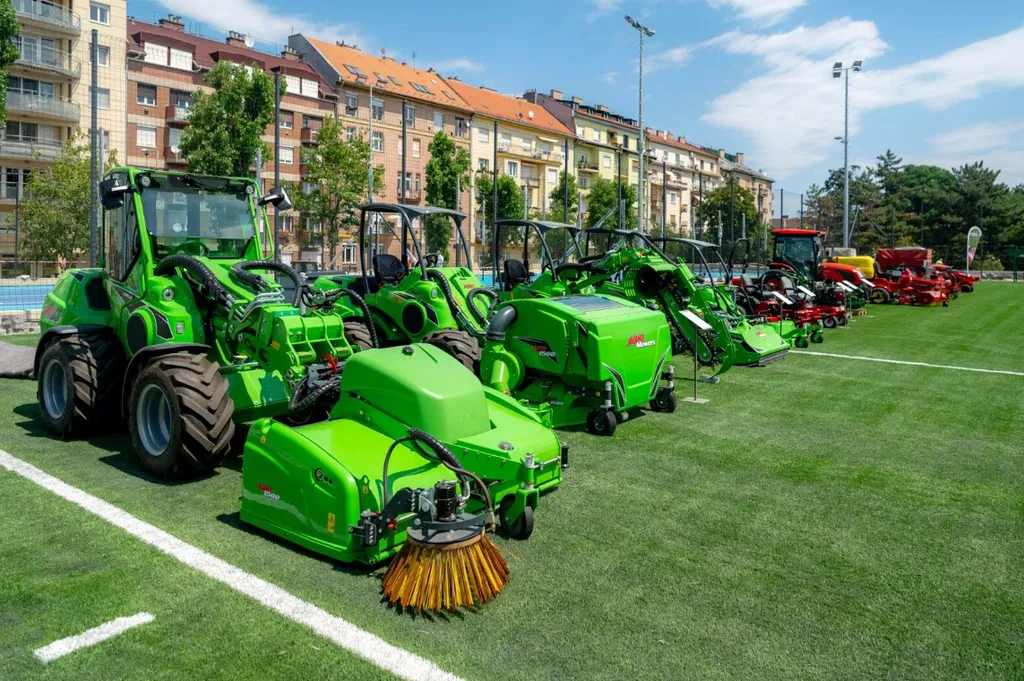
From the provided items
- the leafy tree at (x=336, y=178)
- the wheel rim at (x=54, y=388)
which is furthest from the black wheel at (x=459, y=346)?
the leafy tree at (x=336, y=178)

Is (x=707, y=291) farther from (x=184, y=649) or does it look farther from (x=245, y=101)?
(x=245, y=101)

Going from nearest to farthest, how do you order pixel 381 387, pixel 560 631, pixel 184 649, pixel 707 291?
pixel 184 649 → pixel 560 631 → pixel 381 387 → pixel 707 291

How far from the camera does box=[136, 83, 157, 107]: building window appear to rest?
3619cm

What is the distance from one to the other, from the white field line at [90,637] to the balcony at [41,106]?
38.2 metres

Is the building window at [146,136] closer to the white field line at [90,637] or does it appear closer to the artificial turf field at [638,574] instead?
the artificial turf field at [638,574]

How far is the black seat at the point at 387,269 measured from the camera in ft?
34.4

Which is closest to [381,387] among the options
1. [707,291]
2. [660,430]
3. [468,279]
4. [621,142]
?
[660,430]

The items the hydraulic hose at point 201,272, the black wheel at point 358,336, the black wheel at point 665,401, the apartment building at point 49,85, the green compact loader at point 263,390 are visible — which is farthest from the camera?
the apartment building at point 49,85

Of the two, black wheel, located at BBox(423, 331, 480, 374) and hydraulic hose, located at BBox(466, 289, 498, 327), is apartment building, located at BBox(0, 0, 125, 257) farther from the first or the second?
black wheel, located at BBox(423, 331, 480, 374)

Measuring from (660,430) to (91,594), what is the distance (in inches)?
210

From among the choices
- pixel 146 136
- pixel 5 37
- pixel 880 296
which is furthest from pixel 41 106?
pixel 880 296

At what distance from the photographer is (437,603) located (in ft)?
12.5

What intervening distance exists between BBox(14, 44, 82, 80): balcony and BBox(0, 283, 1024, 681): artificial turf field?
34478mm

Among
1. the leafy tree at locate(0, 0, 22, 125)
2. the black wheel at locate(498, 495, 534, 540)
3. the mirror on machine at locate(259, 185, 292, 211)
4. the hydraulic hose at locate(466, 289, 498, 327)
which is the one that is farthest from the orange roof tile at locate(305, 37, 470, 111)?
the black wheel at locate(498, 495, 534, 540)
